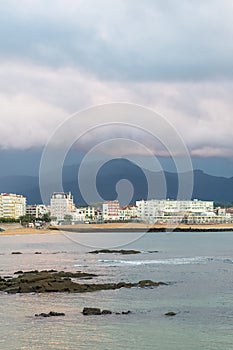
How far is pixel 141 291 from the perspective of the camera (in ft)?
98.2

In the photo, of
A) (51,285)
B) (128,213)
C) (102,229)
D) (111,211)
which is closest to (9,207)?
(111,211)

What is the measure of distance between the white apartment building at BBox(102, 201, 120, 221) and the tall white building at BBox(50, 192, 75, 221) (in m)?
10.1

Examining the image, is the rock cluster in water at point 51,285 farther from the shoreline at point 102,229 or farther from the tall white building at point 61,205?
the tall white building at point 61,205

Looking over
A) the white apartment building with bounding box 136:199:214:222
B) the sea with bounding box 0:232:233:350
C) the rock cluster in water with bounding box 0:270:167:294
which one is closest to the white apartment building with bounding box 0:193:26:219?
the white apartment building with bounding box 136:199:214:222

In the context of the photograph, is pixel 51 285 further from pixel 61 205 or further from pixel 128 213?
pixel 128 213

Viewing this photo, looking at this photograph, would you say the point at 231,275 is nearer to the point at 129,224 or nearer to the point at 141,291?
the point at 141,291

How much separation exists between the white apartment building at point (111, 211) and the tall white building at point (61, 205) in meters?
10.1

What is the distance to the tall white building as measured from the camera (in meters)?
164

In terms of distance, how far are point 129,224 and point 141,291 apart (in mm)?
133072

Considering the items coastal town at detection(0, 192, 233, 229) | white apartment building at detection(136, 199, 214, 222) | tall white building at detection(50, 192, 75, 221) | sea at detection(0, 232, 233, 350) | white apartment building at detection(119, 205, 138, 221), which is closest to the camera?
sea at detection(0, 232, 233, 350)

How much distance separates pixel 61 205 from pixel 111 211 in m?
14.9

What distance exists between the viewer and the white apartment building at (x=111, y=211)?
170 m

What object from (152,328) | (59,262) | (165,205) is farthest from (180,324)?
(165,205)

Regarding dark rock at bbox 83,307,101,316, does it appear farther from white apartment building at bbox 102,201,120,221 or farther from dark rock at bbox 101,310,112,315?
white apartment building at bbox 102,201,120,221
